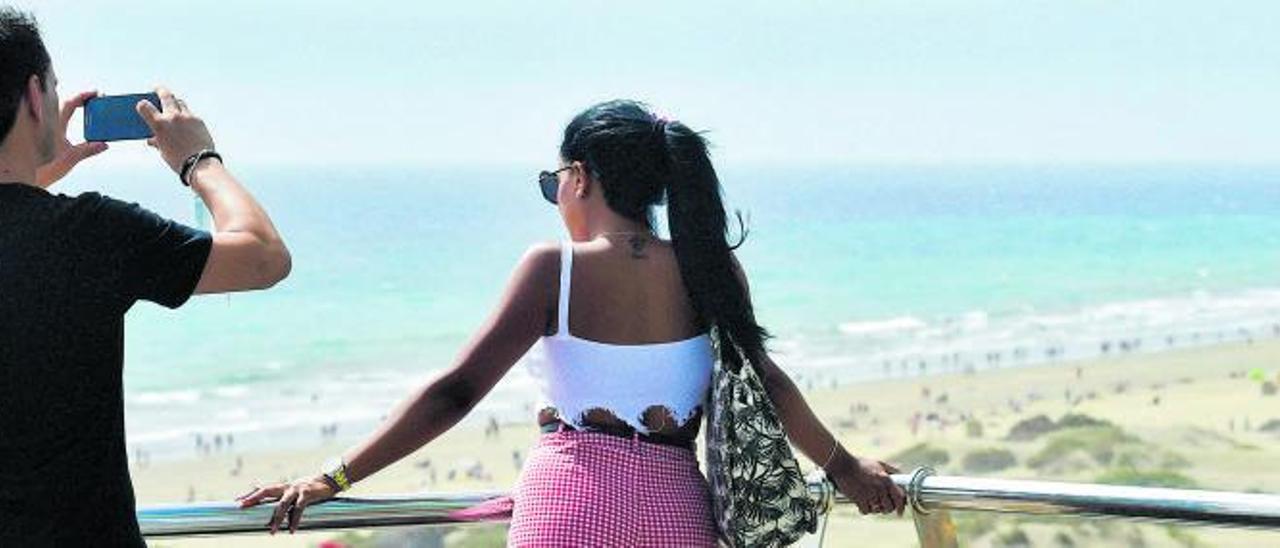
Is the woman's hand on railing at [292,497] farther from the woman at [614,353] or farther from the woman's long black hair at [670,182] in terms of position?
the woman's long black hair at [670,182]

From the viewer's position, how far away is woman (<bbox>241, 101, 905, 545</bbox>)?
288 cm

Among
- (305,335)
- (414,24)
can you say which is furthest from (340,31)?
(305,335)

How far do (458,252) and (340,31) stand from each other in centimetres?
2025

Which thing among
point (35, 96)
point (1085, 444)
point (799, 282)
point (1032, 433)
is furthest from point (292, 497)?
point (799, 282)

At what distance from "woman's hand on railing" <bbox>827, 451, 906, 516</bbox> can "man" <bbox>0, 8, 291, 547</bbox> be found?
1.25 metres

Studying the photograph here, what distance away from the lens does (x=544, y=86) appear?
75.9m

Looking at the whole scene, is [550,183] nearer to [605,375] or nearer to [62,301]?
[605,375]

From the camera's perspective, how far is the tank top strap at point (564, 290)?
289 cm

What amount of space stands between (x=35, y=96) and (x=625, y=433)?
40.3 inches

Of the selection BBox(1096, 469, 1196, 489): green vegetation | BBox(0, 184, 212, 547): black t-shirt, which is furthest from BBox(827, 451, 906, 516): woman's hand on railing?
BBox(1096, 469, 1196, 489): green vegetation

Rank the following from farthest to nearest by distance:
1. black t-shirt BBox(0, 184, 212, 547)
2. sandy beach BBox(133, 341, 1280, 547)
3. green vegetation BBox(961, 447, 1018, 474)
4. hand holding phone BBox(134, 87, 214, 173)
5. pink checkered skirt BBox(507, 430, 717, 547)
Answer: green vegetation BBox(961, 447, 1018, 474) → sandy beach BBox(133, 341, 1280, 547) → pink checkered skirt BBox(507, 430, 717, 547) → hand holding phone BBox(134, 87, 214, 173) → black t-shirt BBox(0, 184, 212, 547)

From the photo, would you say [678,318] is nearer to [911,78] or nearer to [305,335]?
[305,335]

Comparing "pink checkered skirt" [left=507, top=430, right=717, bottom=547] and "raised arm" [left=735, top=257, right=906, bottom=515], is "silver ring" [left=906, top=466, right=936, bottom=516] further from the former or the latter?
"pink checkered skirt" [left=507, top=430, right=717, bottom=547]

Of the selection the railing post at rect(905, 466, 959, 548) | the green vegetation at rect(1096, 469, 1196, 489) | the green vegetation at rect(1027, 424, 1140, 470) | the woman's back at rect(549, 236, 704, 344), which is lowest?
the green vegetation at rect(1027, 424, 1140, 470)
